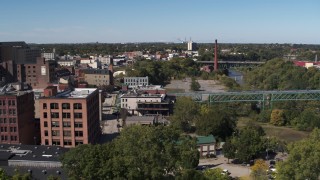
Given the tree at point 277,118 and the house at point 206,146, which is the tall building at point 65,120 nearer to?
the house at point 206,146

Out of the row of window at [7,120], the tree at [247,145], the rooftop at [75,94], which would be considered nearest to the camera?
the tree at [247,145]

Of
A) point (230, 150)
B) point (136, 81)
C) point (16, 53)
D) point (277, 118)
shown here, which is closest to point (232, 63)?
point (136, 81)

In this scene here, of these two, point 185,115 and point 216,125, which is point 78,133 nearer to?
point 216,125

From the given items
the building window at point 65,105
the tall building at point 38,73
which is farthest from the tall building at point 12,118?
the tall building at point 38,73

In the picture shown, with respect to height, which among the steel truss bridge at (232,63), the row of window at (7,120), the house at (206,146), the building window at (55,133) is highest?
the steel truss bridge at (232,63)

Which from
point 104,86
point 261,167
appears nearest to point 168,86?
point 104,86

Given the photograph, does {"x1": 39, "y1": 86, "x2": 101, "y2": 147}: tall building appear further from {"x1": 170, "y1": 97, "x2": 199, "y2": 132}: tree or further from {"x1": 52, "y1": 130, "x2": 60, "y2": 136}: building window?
{"x1": 170, "y1": 97, "x2": 199, "y2": 132}: tree

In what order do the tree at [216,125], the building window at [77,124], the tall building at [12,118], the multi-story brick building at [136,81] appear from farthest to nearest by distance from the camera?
the multi-story brick building at [136,81] < the tree at [216,125] < the building window at [77,124] < the tall building at [12,118]

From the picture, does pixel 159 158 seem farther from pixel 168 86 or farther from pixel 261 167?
pixel 168 86

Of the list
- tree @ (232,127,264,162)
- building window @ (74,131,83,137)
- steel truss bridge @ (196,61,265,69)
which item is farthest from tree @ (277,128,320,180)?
steel truss bridge @ (196,61,265,69)
